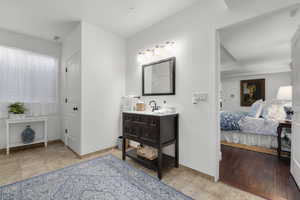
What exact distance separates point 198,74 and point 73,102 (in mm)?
2544

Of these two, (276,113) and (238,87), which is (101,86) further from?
(238,87)

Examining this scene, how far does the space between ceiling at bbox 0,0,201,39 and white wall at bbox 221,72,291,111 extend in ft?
18.5

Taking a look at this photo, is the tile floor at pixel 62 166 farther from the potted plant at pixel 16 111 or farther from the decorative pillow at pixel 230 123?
the decorative pillow at pixel 230 123

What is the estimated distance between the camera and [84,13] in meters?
2.37

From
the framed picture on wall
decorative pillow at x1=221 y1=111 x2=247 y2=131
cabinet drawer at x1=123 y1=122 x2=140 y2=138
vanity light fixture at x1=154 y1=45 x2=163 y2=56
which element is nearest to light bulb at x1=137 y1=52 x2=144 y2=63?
vanity light fixture at x1=154 y1=45 x2=163 y2=56

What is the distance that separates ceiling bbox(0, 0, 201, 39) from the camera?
→ 2111 millimetres

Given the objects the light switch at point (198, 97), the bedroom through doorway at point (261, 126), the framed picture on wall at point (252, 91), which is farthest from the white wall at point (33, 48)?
the framed picture on wall at point (252, 91)

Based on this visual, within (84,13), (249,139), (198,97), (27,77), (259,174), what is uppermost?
(84,13)

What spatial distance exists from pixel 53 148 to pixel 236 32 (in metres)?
4.59

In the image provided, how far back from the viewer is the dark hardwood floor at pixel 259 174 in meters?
1.65

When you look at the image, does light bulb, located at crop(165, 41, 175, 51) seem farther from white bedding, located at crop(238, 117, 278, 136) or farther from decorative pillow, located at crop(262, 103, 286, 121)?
decorative pillow, located at crop(262, 103, 286, 121)

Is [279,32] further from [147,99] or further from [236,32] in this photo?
[147,99]

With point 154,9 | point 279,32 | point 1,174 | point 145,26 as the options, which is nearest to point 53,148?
point 1,174

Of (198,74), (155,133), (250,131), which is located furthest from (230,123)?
(155,133)
